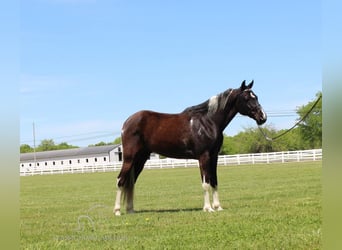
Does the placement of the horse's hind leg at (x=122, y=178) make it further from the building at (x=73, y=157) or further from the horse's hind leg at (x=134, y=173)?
the building at (x=73, y=157)

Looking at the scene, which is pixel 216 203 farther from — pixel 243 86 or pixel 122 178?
pixel 243 86

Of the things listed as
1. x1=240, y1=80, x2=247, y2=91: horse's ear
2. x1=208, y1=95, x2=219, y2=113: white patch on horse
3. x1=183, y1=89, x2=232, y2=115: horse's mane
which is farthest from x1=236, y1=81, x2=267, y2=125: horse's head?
x1=208, y1=95, x2=219, y2=113: white patch on horse

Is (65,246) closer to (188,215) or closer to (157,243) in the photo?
(157,243)

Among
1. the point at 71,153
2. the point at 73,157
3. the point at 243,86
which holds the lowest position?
the point at 73,157

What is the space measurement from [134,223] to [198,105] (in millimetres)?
3015

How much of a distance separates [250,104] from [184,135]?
1.53m

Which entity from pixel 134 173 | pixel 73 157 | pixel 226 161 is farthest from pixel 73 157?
pixel 134 173

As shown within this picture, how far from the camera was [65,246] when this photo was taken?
230 inches

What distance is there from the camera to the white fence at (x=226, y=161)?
36000 millimetres

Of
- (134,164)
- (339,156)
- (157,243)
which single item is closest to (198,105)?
(134,164)

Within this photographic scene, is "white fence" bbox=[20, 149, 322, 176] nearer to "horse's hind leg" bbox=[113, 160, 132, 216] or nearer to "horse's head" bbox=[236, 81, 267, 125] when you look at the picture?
"horse's head" bbox=[236, 81, 267, 125]

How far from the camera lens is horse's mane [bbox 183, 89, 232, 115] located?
8.93 metres

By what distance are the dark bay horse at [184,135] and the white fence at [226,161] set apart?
26.4 meters

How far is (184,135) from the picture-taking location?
8898 mm
